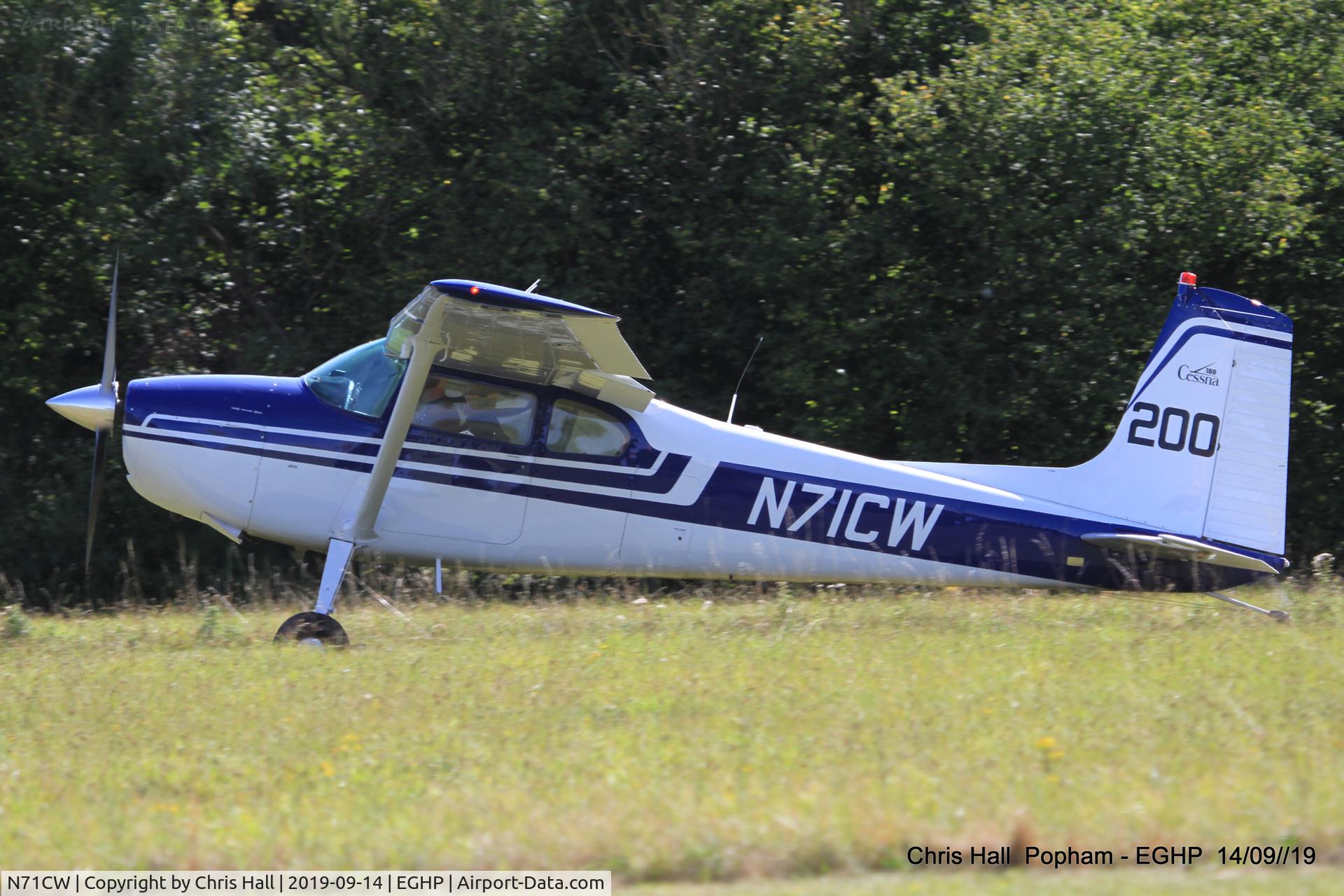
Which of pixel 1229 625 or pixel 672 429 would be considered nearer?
pixel 1229 625

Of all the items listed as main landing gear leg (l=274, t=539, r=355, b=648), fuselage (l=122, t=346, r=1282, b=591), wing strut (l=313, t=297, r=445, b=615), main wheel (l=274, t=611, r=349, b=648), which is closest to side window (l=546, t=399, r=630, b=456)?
fuselage (l=122, t=346, r=1282, b=591)

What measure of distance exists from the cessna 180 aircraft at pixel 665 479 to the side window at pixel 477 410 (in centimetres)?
1

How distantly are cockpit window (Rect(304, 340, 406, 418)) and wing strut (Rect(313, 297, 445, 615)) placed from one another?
0.21 meters

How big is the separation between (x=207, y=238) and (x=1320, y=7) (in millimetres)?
12639

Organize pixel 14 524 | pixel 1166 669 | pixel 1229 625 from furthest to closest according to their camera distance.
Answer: pixel 14 524, pixel 1229 625, pixel 1166 669

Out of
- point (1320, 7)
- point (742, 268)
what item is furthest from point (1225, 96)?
point (742, 268)

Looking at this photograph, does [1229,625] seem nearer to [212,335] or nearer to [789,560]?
[789,560]

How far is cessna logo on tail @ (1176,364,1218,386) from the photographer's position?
8938 millimetres

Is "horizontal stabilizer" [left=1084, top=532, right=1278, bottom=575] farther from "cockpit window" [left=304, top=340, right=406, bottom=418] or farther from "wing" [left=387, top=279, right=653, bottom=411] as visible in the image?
"cockpit window" [left=304, top=340, right=406, bottom=418]

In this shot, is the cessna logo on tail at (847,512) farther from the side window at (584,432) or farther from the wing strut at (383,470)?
the wing strut at (383,470)

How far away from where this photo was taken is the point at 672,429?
9.02 meters

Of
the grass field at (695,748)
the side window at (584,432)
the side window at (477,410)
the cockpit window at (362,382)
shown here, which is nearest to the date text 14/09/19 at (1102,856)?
the grass field at (695,748)

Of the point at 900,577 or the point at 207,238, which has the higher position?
the point at 207,238

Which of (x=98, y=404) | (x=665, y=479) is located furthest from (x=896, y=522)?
(x=98, y=404)
